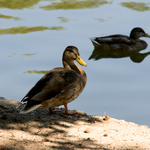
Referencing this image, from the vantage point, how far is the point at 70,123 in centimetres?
559

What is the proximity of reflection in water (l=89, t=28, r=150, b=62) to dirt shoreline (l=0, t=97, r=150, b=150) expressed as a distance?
540 centimetres

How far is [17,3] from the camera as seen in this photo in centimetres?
1695

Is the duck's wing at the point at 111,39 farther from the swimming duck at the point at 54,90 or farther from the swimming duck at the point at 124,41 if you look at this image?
the swimming duck at the point at 54,90

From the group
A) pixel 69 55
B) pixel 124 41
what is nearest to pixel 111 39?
pixel 124 41

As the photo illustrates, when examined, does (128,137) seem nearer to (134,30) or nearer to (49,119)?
(49,119)

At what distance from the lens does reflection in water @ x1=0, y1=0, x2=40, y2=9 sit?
16391 millimetres

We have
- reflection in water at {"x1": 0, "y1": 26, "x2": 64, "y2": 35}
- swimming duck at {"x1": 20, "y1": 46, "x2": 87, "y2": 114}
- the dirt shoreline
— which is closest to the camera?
the dirt shoreline

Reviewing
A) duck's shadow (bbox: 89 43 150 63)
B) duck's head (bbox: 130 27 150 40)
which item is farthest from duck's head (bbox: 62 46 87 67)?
duck's head (bbox: 130 27 150 40)

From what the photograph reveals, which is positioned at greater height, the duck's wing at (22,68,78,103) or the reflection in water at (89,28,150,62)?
the duck's wing at (22,68,78,103)

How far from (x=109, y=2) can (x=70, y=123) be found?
→ 12.1 meters

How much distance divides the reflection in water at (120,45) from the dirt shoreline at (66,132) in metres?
5.40

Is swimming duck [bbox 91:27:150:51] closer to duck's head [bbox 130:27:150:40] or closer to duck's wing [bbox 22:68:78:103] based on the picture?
duck's head [bbox 130:27:150:40]

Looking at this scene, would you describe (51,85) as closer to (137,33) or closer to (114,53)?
(114,53)

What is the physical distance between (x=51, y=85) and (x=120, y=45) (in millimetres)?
7501
